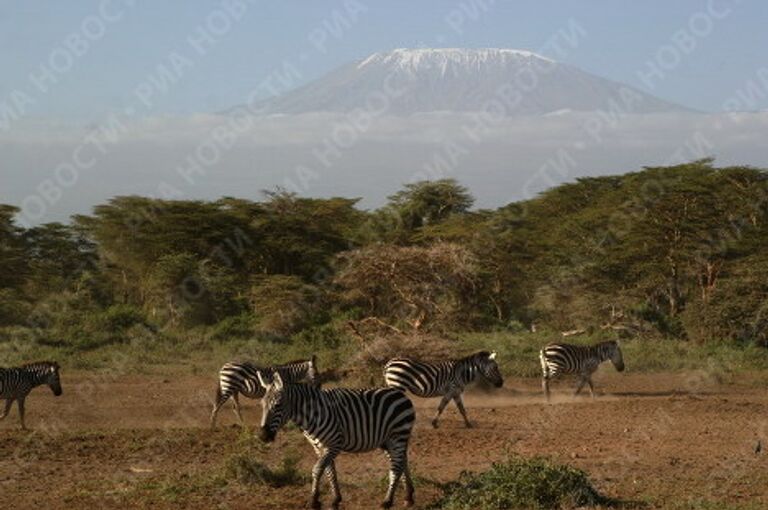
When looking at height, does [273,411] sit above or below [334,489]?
above

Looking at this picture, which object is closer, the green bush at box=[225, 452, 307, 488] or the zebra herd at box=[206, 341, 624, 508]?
the zebra herd at box=[206, 341, 624, 508]

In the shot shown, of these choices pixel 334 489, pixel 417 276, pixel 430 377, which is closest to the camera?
pixel 334 489

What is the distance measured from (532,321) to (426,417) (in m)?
15.9

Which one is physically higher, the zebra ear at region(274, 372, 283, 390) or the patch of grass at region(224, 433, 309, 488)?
the zebra ear at region(274, 372, 283, 390)

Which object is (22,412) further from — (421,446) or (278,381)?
(278,381)

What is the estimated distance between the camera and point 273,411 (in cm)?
931

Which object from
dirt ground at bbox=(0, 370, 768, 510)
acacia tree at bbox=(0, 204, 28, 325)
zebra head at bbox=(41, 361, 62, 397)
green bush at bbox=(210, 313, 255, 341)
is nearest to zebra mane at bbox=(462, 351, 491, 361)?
dirt ground at bbox=(0, 370, 768, 510)

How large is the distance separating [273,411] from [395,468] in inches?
55.4

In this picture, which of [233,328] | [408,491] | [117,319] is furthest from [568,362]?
[117,319]

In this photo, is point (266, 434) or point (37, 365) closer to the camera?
point (266, 434)

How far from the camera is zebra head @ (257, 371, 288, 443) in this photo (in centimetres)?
929

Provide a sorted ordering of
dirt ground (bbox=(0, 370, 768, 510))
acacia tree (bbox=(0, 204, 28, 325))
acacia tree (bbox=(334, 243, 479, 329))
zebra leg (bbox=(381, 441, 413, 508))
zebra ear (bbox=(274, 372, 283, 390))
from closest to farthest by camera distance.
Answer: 1. zebra ear (bbox=(274, 372, 283, 390))
2. zebra leg (bbox=(381, 441, 413, 508))
3. dirt ground (bbox=(0, 370, 768, 510))
4. acacia tree (bbox=(334, 243, 479, 329))
5. acacia tree (bbox=(0, 204, 28, 325))

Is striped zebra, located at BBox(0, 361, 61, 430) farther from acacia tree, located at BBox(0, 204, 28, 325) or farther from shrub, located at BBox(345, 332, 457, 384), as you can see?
acacia tree, located at BBox(0, 204, 28, 325)

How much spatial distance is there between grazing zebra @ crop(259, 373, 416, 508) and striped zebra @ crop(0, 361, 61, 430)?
24.4ft
